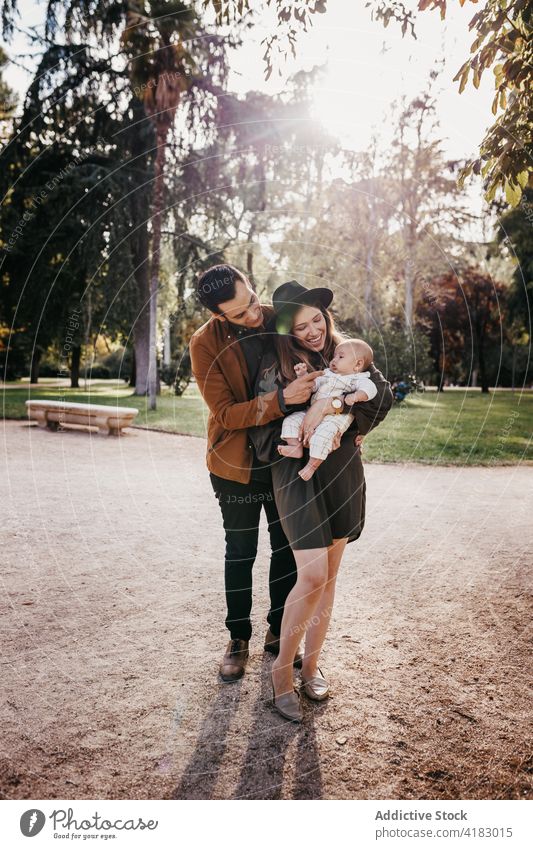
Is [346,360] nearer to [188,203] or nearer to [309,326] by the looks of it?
[309,326]

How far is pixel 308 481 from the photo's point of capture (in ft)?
9.76

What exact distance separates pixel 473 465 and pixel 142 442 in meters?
6.98

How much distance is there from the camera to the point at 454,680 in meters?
3.55

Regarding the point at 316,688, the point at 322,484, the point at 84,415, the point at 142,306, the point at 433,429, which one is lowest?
the point at 316,688

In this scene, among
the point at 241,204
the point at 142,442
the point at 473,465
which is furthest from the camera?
the point at 241,204

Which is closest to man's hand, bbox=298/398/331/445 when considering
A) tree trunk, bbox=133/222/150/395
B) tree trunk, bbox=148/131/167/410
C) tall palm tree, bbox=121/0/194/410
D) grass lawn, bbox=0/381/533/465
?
grass lawn, bbox=0/381/533/465

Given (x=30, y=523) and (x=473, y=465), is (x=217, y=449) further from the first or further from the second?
(x=473, y=465)

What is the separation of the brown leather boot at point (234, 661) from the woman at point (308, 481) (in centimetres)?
37

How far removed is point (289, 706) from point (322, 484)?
1231mm

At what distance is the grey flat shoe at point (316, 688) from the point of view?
3350 millimetres

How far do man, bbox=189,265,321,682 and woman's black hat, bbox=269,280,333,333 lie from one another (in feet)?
0.40
